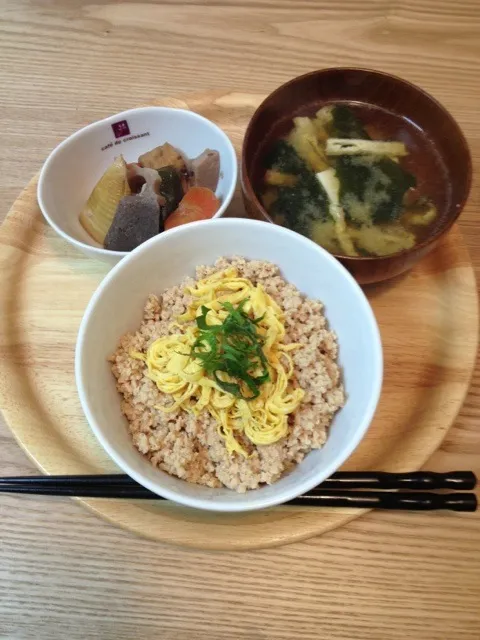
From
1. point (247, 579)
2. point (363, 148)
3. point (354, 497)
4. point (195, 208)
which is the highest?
point (363, 148)

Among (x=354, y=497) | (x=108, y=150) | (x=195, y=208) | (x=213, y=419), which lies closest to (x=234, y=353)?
(x=213, y=419)

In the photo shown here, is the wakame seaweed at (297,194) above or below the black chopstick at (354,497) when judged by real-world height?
above

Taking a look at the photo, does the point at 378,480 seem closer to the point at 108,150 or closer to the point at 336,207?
the point at 336,207

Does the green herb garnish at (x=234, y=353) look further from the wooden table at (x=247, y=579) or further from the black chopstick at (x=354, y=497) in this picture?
the wooden table at (x=247, y=579)

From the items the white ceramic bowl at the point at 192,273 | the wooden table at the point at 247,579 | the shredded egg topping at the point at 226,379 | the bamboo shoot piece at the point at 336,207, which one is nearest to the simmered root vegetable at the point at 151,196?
the bamboo shoot piece at the point at 336,207

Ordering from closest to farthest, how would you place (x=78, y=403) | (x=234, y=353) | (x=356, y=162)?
(x=234, y=353)
(x=78, y=403)
(x=356, y=162)
